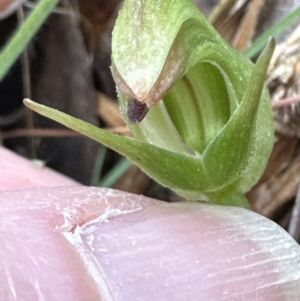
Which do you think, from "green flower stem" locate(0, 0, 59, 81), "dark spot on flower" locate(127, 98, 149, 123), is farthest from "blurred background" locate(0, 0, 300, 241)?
"dark spot on flower" locate(127, 98, 149, 123)

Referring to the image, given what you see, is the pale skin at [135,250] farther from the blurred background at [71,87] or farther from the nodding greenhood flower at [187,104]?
the blurred background at [71,87]

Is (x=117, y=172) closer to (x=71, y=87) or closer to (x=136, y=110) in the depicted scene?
(x=71, y=87)

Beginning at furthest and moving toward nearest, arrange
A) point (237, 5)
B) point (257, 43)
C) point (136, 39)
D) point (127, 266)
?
point (237, 5) < point (257, 43) < point (127, 266) < point (136, 39)

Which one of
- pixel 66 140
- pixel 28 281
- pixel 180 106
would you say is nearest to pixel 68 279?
pixel 28 281

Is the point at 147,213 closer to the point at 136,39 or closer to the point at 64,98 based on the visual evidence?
the point at 136,39

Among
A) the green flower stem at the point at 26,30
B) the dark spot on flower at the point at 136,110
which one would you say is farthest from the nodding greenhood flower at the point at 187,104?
the green flower stem at the point at 26,30

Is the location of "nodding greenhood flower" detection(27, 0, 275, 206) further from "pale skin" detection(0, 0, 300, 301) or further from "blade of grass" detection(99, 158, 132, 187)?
"blade of grass" detection(99, 158, 132, 187)

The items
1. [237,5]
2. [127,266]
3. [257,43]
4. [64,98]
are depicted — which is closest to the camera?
[127,266]
